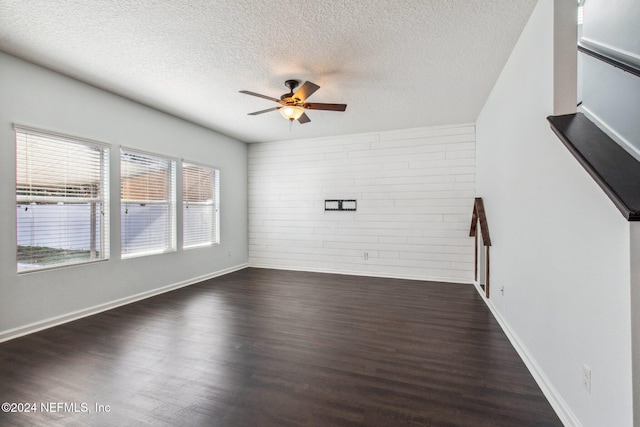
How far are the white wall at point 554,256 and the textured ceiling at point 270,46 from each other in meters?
0.42

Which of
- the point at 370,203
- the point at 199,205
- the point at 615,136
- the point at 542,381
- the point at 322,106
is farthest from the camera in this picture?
the point at 370,203

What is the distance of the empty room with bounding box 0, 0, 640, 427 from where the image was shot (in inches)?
65.2

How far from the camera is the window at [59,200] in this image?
9.37 ft

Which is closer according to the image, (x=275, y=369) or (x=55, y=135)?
(x=275, y=369)

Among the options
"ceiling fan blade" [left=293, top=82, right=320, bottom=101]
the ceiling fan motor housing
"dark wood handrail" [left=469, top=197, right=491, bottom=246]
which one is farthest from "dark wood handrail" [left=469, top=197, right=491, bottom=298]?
the ceiling fan motor housing

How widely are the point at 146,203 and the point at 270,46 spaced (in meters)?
2.97

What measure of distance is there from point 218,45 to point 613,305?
10.7ft

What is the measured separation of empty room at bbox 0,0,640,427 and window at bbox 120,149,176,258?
0.12 ft

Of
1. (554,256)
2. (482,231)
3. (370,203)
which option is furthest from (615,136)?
(370,203)

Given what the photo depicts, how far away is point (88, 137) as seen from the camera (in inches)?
132

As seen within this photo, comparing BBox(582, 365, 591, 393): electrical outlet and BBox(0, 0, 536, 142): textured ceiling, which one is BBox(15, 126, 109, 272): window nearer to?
BBox(0, 0, 536, 142): textured ceiling

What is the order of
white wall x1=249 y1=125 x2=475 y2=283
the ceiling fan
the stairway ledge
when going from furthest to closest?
1. white wall x1=249 y1=125 x2=475 y2=283
2. the ceiling fan
3. the stairway ledge

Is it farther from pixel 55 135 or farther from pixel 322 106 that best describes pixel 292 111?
pixel 55 135

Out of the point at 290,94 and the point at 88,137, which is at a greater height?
the point at 290,94
